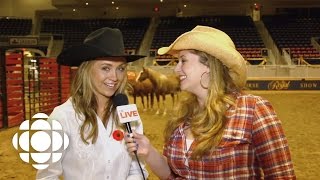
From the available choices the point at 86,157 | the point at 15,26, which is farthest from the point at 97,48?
the point at 15,26

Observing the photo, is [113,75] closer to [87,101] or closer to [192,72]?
[87,101]

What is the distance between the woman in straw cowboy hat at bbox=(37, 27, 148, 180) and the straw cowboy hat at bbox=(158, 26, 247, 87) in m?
0.33

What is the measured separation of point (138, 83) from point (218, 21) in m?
21.1

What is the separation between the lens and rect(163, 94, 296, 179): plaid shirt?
1.81m

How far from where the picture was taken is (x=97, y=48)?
2035mm

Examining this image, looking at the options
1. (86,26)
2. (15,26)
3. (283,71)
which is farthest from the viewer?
(86,26)

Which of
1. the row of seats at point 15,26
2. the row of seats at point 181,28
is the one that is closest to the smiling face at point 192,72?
the row of seats at point 181,28

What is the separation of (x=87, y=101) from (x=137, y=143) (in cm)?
37

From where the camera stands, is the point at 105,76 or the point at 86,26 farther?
the point at 86,26

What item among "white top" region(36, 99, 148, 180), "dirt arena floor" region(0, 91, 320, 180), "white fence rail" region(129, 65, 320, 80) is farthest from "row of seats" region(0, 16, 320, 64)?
"white top" region(36, 99, 148, 180)

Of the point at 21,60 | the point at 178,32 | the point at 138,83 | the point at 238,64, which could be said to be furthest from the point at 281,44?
the point at 238,64

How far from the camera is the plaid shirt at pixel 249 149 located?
181 centimetres

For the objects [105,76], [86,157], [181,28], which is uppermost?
[181,28]

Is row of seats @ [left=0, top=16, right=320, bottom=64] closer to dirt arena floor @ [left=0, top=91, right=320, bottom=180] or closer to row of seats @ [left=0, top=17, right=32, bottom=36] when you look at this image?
row of seats @ [left=0, top=17, right=32, bottom=36]
